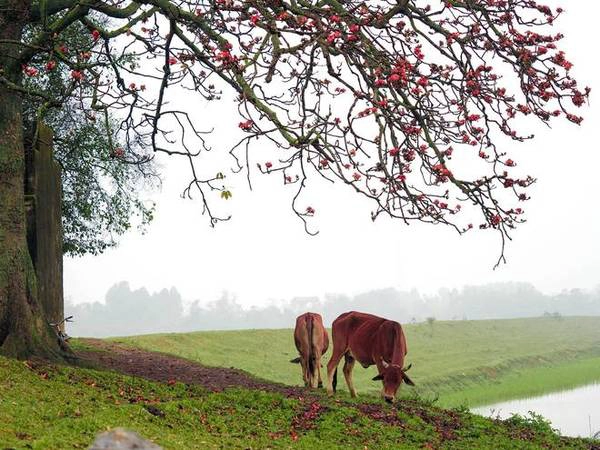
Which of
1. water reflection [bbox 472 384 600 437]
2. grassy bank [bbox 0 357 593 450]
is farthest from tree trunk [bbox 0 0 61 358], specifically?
water reflection [bbox 472 384 600 437]

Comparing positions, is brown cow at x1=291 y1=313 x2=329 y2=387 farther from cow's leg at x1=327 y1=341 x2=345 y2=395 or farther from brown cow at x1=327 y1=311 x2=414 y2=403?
cow's leg at x1=327 y1=341 x2=345 y2=395

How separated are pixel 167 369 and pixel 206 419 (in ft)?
28.1

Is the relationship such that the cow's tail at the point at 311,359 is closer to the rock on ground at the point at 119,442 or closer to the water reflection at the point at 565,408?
the water reflection at the point at 565,408

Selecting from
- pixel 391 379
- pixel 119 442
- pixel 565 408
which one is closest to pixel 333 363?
pixel 391 379

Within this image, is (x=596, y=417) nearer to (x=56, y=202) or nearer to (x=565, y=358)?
(x=565, y=358)

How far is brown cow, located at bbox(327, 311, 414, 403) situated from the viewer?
1691 centimetres

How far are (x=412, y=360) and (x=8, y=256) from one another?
105 feet

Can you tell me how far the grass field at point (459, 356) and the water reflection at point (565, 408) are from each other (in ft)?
1.84

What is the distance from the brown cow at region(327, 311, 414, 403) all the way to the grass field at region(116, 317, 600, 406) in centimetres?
1209

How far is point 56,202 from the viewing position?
19031 mm

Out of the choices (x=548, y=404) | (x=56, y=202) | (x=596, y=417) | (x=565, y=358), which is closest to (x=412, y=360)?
(x=548, y=404)

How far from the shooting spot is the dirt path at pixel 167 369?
18.3 m

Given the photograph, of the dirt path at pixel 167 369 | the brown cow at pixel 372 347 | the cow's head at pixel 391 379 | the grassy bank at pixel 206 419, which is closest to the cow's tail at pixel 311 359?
the brown cow at pixel 372 347

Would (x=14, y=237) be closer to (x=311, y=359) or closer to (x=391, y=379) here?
(x=311, y=359)
